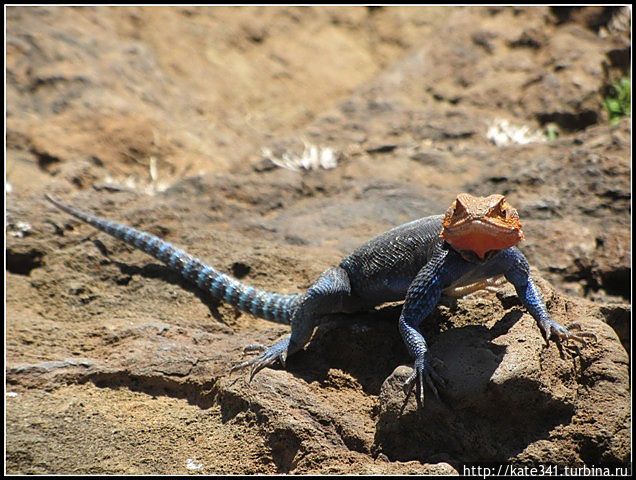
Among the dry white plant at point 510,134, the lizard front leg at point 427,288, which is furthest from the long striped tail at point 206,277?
the dry white plant at point 510,134

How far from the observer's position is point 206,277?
18.9 ft

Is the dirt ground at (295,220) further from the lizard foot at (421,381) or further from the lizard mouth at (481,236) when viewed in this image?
the lizard mouth at (481,236)

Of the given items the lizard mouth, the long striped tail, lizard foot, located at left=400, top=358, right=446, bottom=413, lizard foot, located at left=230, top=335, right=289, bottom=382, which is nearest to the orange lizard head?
the lizard mouth

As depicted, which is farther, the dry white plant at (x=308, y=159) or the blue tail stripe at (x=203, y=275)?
the dry white plant at (x=308, y=159)

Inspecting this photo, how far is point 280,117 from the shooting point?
447 inches

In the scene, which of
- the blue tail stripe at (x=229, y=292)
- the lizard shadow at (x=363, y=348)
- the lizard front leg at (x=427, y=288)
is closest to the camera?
the lizard front leg at (x=427, y=288)

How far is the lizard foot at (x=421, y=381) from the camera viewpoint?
4.07 meters

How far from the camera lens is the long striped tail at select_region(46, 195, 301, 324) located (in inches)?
214

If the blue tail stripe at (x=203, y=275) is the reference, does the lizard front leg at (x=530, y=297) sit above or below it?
above

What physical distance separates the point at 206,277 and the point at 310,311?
1.16m

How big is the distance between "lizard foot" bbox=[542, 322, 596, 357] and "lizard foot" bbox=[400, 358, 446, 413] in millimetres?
617

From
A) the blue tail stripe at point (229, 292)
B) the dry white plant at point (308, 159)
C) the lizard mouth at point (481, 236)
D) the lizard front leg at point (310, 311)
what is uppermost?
the lizard mouth at point (481, 236)

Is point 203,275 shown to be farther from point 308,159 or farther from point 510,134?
point 510,134

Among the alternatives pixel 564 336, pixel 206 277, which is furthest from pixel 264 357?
pixel 564 336
